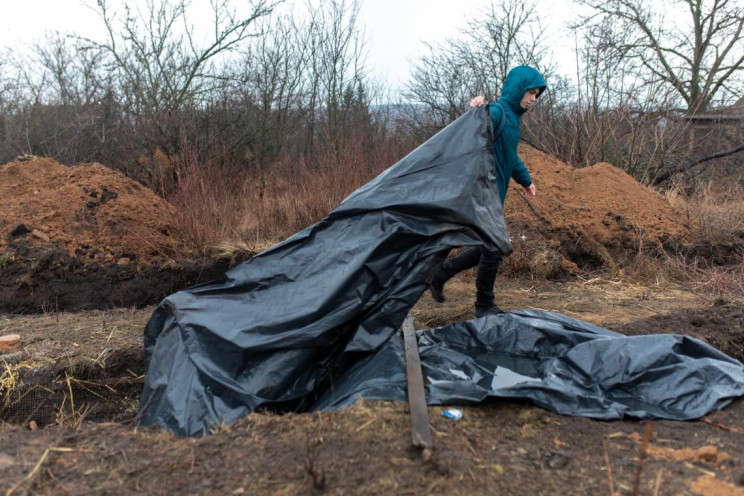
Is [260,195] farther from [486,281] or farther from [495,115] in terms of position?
[495,115]

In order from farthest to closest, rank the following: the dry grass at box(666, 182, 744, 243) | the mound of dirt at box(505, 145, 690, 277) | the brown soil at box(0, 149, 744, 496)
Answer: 1. the dry grass at box(666, 182, 744, 243)
2. the mound of dirt at box(505, 145, 690, 277)
3. the brown soil at box(0, 149, 744, 496)

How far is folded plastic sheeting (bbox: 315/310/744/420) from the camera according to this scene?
8.65 ft

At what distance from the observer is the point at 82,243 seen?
582cm

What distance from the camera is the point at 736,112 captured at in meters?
12.6

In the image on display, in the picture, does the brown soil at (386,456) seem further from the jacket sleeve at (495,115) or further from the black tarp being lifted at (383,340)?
the jacket sleeve at (495,115)

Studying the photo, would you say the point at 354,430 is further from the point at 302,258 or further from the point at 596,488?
the point at 302,258

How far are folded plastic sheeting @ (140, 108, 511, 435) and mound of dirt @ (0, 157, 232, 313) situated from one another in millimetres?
2784

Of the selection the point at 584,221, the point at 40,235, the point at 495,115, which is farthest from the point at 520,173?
the point at 40,235

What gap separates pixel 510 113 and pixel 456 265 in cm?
123

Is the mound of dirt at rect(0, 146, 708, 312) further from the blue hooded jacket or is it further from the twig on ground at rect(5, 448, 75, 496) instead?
the twig on ground at rect(5, 448, 75, 496)

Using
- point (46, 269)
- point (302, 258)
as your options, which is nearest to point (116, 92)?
point (46, 269)

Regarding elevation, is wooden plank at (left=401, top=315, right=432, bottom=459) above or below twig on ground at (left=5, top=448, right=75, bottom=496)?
above

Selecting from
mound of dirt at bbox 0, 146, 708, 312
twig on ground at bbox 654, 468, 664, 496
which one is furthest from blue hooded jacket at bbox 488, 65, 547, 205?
mound of dirt at bbox 0, 146, 708, 312

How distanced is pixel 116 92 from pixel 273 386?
36.6ft
